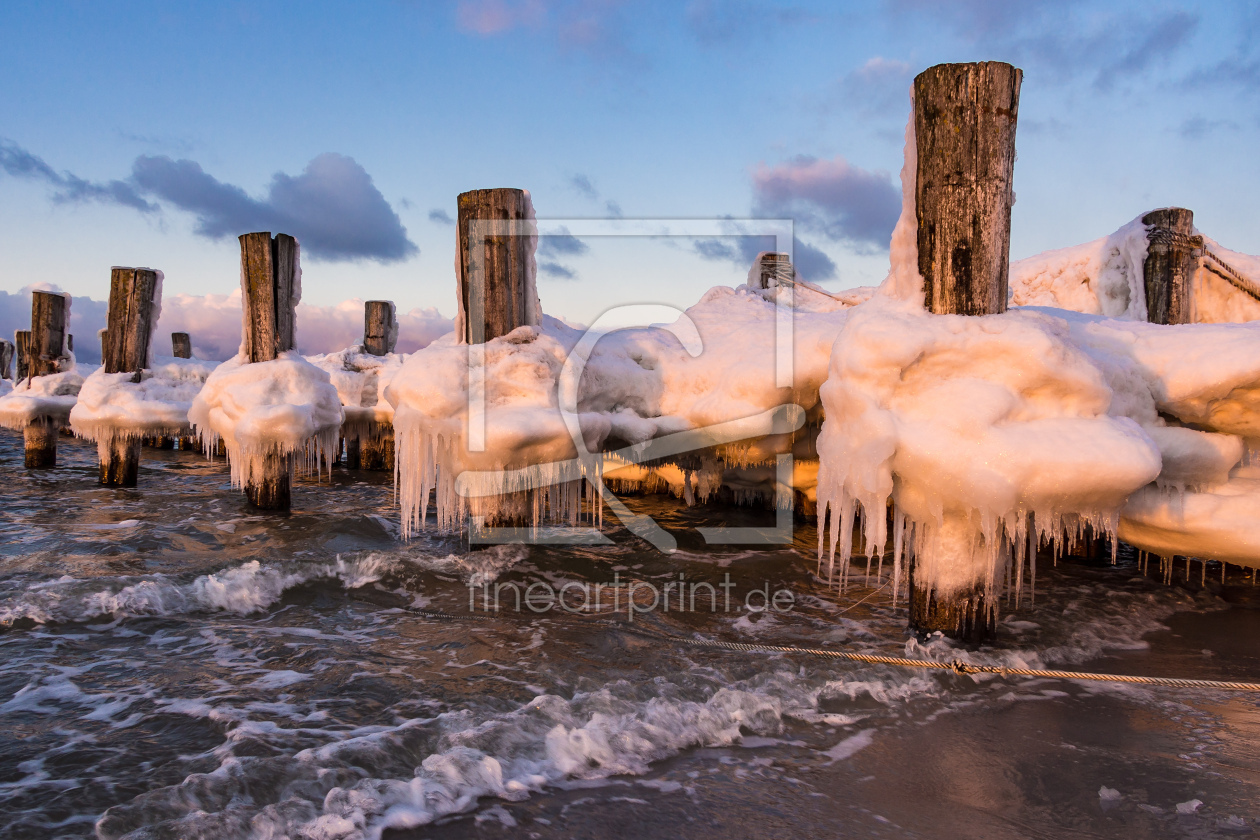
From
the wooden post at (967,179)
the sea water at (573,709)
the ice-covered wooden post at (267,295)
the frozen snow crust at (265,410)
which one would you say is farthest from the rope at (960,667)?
the ice-covered wooden post at (267,295)

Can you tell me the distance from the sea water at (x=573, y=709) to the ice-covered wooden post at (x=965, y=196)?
0.43m

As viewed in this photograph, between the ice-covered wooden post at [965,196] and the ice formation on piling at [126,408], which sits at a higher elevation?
the ice-covered wooden post at [965,196]

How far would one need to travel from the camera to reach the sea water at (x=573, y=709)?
2.89 meters

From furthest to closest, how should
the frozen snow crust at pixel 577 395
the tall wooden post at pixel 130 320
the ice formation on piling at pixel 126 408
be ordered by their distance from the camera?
1. the tall wooden post at pixel 130 320
2. the ice formation on piling at pixel 126 408
3. the frozen snow crust at pixel 577 395

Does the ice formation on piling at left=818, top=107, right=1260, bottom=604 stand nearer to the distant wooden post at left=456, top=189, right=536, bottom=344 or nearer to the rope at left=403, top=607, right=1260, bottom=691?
the rope at left=403, top=607, right=1260, bottom=691

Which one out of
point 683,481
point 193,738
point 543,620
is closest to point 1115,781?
point 543,620

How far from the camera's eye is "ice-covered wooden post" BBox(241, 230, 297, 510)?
840cm

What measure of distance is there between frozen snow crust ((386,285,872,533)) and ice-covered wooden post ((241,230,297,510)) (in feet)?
10.3

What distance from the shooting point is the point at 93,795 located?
9.77 feet

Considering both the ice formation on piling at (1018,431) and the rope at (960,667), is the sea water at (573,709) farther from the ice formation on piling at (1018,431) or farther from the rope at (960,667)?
the ice formation on piling at (1018,431)

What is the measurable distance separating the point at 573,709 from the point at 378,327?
1238 cm

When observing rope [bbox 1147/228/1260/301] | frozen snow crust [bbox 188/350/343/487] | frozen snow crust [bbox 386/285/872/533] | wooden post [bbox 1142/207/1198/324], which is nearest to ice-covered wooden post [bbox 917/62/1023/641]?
frozen snow crust [bbox 386/285/872/533]

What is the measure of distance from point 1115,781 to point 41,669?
5797mm

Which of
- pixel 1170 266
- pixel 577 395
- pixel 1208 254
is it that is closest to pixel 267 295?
pixel 577 395
